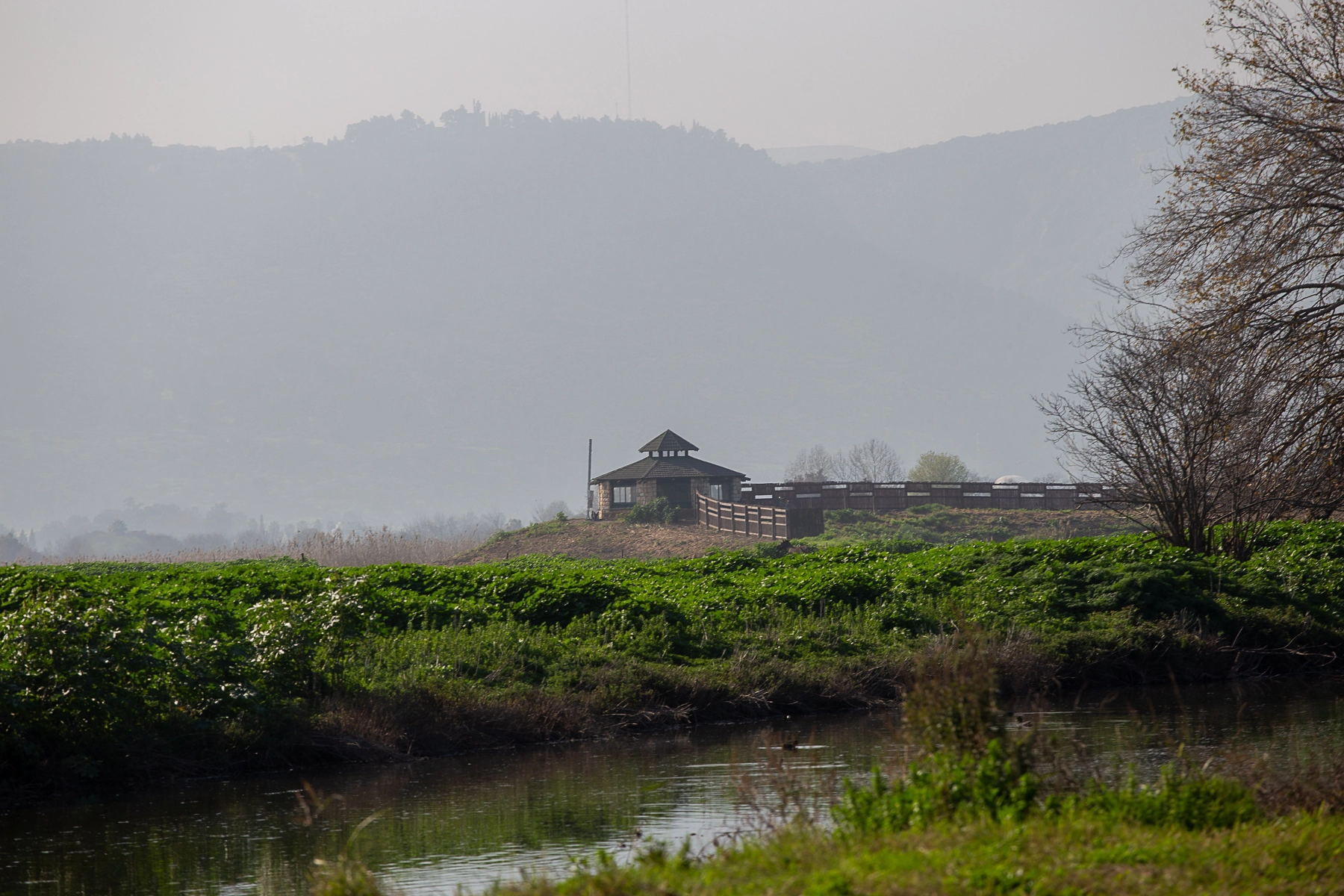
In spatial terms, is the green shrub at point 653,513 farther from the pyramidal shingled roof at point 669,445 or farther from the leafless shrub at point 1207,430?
the leafless shrub at point 1207,430

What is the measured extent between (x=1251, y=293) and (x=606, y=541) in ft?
149

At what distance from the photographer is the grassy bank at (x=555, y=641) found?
14367 millimetres

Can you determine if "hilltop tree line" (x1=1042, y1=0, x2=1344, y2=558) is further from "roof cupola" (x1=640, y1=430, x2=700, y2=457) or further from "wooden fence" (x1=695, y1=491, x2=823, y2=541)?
"roof cupola" (x1=640, y1=430, x2=700, y2=457)

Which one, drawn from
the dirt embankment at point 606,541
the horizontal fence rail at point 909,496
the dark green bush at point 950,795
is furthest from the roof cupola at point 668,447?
the dark green bush at point 950,795

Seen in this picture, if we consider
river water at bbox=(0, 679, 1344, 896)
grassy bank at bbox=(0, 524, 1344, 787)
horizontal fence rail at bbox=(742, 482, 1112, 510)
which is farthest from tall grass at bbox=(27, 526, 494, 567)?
river water at bbox=(0, 679, 1344, 896)

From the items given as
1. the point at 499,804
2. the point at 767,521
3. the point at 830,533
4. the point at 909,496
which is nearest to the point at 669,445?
the point at 909,496

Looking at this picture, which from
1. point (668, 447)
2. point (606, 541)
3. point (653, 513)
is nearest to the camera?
point (606, 541)

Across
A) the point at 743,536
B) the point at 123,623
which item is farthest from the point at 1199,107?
the point at 743,536

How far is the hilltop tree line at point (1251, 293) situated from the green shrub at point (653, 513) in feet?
155

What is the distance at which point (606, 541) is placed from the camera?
213 ft

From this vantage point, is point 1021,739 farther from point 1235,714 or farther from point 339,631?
point 339,631

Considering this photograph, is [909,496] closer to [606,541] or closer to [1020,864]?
[606,541]

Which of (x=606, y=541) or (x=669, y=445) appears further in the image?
(x=669, y=445)

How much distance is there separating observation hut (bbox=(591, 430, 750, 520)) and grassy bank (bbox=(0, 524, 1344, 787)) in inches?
1991
